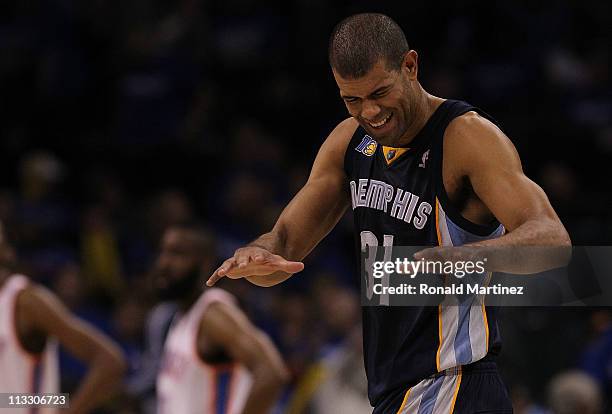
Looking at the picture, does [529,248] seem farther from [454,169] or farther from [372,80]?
[372,80]

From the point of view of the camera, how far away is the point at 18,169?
10.9 meters

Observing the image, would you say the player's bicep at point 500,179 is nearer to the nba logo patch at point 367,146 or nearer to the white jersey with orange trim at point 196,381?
the nba logo patch at point 367,146

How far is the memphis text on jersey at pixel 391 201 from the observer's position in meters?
3.95

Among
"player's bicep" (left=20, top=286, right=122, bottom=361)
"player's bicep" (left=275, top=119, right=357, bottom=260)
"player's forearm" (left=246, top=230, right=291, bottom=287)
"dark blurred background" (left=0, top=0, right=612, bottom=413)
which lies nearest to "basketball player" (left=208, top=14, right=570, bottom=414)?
"player's forearm" (left=246, top=230, right=291, bottom=287)

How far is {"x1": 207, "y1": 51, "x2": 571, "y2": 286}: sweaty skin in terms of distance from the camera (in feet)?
11.6

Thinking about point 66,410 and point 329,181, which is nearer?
point 329,181

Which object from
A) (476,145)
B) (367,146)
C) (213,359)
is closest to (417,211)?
(476,145)

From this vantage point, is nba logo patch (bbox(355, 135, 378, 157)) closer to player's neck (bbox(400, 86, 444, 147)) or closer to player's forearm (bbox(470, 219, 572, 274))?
player's neck (bbox(400, 86, 444, 147))

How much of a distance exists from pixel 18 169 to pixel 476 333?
781 cm

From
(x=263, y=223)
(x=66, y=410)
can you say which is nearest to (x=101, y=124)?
(x=263, y=223)

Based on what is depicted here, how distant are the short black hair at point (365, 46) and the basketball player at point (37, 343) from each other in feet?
9.43

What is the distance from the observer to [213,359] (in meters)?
6.43

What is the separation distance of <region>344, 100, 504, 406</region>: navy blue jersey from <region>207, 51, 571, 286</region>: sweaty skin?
0.16 feet

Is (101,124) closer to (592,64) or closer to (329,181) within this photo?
(592,64)
